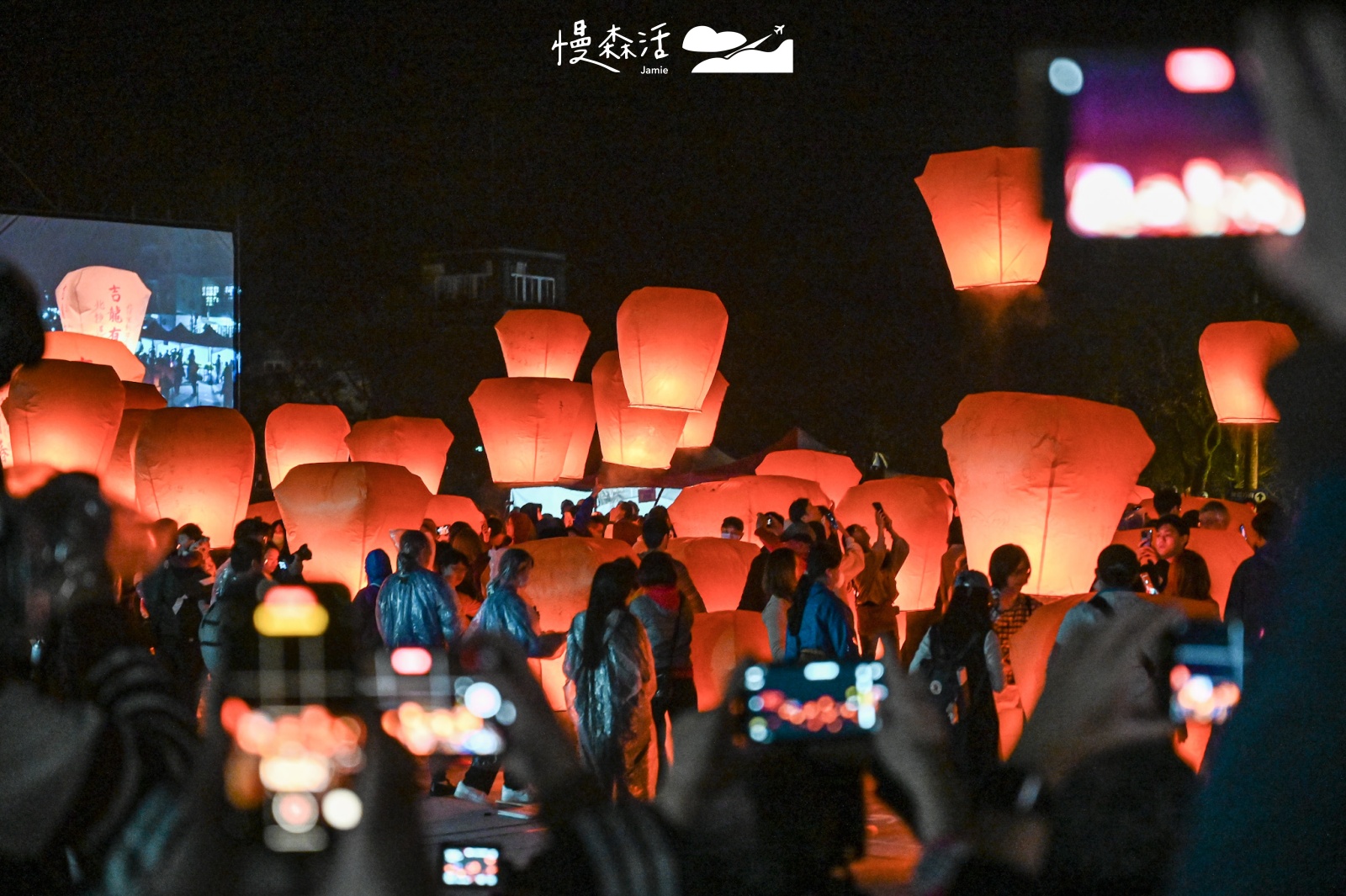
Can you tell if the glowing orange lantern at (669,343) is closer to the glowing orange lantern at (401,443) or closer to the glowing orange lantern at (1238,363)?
the glowing orange lantern at (401,443)

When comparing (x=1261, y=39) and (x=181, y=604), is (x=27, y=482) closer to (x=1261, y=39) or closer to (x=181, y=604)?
(x=1261, y=39)

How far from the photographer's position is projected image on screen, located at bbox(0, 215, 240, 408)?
21.2m

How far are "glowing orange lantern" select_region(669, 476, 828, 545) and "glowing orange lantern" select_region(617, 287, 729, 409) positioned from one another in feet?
3.79

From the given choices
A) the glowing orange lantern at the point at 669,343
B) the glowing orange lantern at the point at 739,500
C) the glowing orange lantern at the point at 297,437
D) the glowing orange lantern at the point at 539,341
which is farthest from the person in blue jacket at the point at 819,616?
the glowing orange lantern at the point at 297,437

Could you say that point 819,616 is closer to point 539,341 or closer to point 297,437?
point 539,341

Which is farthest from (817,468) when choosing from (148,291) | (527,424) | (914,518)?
(148,291)

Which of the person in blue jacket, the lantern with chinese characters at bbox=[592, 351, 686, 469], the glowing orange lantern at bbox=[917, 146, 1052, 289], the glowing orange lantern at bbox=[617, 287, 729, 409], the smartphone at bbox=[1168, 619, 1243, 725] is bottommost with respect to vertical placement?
the person in blue jacket

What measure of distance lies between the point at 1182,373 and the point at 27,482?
38.6 metres

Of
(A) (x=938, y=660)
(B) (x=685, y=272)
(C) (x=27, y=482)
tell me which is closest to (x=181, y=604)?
(A) (x=938, y=660)

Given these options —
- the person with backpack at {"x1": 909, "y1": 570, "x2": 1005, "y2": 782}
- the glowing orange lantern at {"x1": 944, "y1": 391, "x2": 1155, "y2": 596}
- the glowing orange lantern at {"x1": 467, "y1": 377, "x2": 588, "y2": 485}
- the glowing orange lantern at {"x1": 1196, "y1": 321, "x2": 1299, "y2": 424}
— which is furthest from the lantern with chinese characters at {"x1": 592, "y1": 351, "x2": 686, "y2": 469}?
the person with backpack at {"x1": 909, "y1": 570, "x2": 1005, "y2": 782}

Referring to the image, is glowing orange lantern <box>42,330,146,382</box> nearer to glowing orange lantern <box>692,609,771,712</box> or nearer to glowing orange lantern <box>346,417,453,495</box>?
glowing orange lantern <box>346,417,453,495</box>

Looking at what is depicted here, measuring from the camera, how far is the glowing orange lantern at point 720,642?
8.04m

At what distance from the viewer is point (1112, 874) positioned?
7.73 ft

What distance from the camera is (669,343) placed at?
1490 centimetres
